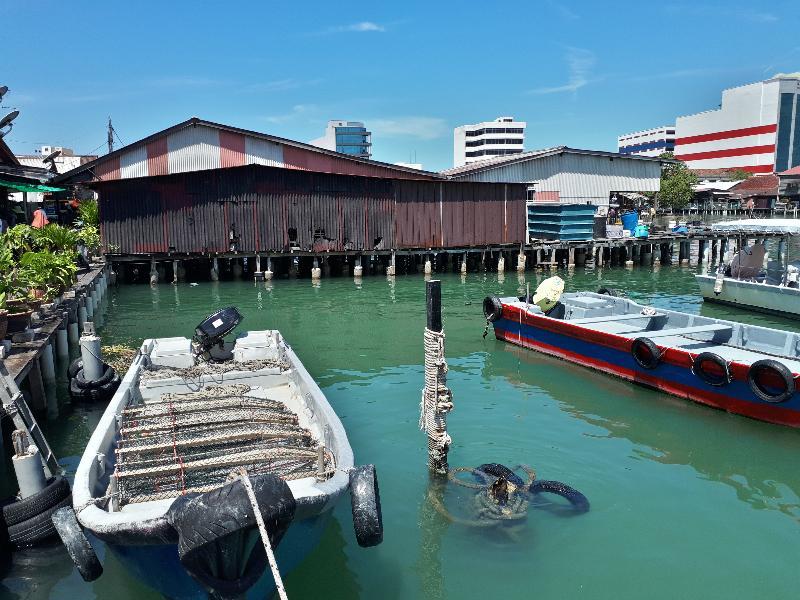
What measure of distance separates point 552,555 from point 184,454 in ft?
12.9

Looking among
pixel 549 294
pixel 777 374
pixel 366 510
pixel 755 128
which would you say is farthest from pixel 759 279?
pixel 755 128

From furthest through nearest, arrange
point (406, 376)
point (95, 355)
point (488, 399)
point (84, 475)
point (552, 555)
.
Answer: point (406, 376), point (488, 399), point (95, 355), point (552, 555), point (84, 475)

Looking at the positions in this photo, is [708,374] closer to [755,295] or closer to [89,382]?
[89,382]

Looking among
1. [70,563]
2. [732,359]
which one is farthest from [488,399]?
[70,563]

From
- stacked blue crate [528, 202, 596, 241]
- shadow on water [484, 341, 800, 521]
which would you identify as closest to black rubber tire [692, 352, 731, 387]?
shadow on water [484, 341, 800, 521]

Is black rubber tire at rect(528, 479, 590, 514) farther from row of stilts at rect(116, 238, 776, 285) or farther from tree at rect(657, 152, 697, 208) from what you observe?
tree at rect(657, 152, 697, 208)

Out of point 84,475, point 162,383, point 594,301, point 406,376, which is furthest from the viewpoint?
point 594,301

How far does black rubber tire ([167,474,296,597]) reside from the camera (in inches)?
159

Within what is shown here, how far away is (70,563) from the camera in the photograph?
623 centimetres

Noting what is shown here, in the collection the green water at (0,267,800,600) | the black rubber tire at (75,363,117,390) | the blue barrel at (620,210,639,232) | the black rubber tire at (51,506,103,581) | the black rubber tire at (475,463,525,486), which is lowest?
the green water at (0,267,800,600)

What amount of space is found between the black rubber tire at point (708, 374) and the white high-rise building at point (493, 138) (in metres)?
121

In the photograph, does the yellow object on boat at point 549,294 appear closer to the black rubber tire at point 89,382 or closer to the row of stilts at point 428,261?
the black rubber tire at point 89,382

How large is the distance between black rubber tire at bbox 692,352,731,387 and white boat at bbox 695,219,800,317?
32.4 ft

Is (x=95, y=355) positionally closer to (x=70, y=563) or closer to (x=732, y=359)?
(x=70, y=563)
